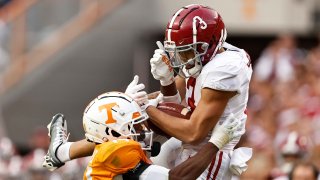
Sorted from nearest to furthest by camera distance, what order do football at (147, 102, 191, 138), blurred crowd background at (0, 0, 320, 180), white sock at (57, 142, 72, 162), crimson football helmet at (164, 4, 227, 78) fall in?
crimson football helmet at (164, 4, 227, 78) < football at (147, 102, 191, 138) < white sock at (57, 142, 72, 162) < blurred crowd background at (0, 0, 320, 180)

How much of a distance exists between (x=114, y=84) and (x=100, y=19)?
3.07 ft

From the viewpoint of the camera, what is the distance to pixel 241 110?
254 inches

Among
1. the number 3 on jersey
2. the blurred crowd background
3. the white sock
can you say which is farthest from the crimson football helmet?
the blurred crowd background

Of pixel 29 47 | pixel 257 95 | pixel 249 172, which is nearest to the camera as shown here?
pixel 249 172

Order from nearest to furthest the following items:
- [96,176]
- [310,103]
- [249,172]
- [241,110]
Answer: [96,176]
[241,110]
[249,172]
[310,103]

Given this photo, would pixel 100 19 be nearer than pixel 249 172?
No

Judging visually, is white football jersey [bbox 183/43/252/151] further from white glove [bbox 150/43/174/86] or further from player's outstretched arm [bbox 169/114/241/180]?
white glove [bbox 150/43/174/86]

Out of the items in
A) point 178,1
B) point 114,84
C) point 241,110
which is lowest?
point 114,84

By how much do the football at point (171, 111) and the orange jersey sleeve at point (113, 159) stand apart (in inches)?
13.6

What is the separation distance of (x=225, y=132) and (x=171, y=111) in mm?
383

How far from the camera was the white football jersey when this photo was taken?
621 cm

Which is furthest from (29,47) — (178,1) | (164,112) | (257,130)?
(164,112)

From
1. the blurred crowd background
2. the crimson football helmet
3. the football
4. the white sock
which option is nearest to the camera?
the crimson football helmet

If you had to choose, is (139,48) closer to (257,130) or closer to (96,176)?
(257,130)
